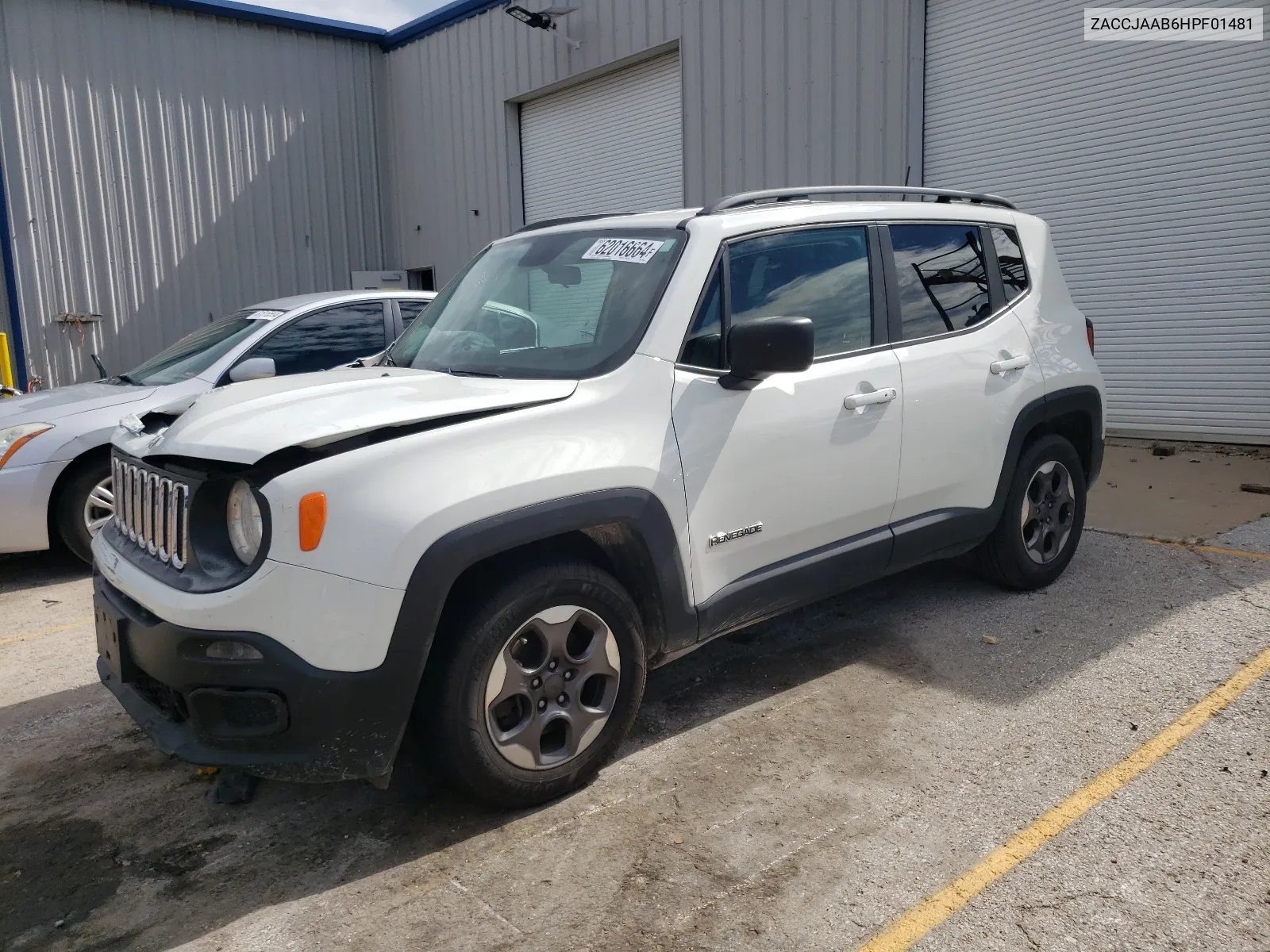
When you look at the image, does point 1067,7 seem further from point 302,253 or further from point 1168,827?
point 302,253

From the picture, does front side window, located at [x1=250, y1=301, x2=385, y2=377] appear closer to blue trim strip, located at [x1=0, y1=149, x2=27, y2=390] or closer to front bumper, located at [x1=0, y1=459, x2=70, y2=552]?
front bumper, located at [x1=0, y1=459, x2=70, y2=552]

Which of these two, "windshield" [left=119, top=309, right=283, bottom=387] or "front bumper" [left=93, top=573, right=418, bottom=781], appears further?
"windshield" [left=119, top=309, right=283, bottom=387]

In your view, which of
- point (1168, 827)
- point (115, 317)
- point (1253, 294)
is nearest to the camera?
point (1168, 827)

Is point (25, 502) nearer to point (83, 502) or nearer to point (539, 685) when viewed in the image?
point (83, 502)

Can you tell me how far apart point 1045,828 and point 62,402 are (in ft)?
19.5

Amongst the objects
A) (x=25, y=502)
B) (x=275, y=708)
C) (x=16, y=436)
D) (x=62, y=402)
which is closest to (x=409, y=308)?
(x=62, y=402)

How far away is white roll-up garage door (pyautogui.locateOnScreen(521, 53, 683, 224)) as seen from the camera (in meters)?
12.3

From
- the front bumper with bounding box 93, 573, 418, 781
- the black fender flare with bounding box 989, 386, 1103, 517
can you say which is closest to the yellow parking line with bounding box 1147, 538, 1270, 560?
the black fender flare with bounding box 989, 386, 1103, 517

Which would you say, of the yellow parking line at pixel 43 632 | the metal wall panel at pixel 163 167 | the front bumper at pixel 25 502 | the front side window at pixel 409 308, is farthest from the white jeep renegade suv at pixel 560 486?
the metal wall panel at pixel 163 167

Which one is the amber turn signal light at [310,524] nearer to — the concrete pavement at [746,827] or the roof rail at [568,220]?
the concrete pavement at [746,827]

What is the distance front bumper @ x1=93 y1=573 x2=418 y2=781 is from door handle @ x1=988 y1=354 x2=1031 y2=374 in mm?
2957

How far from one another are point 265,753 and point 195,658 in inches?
12.7

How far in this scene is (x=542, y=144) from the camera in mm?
14141

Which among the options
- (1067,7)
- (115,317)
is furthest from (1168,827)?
(115,317)
